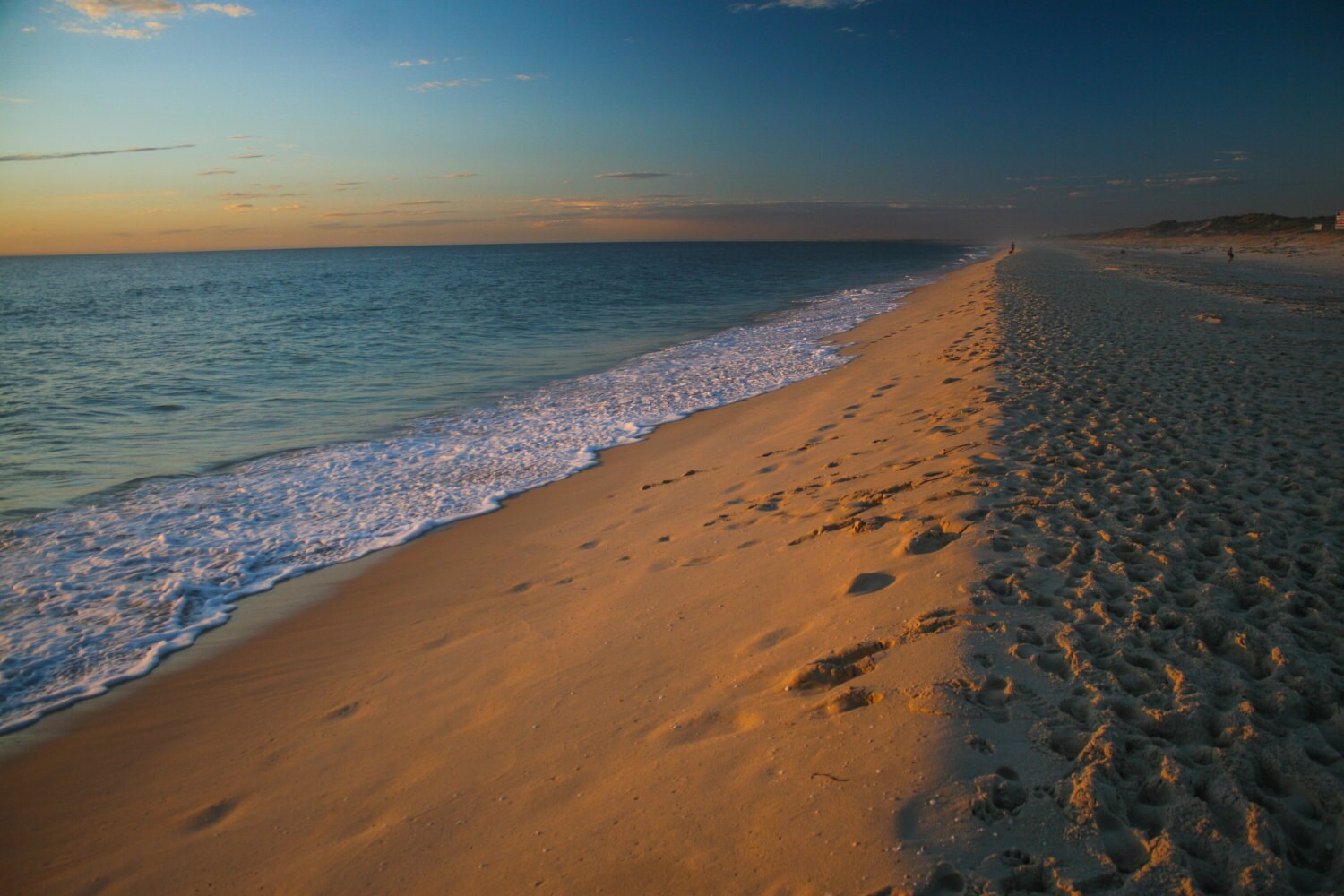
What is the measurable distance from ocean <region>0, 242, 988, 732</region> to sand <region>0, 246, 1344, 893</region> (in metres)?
0.91

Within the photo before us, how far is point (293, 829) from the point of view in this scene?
3.35 meters

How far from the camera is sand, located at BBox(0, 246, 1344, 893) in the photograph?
2.54 m

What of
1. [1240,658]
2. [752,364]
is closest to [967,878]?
[1240,658]

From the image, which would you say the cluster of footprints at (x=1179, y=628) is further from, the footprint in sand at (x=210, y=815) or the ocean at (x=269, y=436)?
the ocean at (x=269, y=436)

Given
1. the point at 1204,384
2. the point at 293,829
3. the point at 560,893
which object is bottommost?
the point at 293,829

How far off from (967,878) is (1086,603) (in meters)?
2.09

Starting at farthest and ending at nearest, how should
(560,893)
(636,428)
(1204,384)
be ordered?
(636,428) → (1204,384) → (560,893)

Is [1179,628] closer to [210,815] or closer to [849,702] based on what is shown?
[849,702]

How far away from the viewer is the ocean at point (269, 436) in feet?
19.6

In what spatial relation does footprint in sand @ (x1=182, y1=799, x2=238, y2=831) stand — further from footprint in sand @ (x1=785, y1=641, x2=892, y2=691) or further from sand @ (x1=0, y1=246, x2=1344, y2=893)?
footprint in sand @ (x1=785, y1=641, x2=892, y2=691)

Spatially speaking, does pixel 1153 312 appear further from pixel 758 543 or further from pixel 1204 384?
pixel 758 543

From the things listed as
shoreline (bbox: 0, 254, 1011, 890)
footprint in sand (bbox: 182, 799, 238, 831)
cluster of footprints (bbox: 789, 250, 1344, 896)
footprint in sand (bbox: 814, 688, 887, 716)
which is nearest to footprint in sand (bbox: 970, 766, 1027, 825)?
cluster of footprints (bbox: 789, 250, 1344, 896)

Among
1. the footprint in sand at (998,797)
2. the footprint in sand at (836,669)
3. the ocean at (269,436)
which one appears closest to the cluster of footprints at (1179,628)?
the footprint in sand at (998,797)

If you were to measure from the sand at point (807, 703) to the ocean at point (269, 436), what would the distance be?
3.00ft
